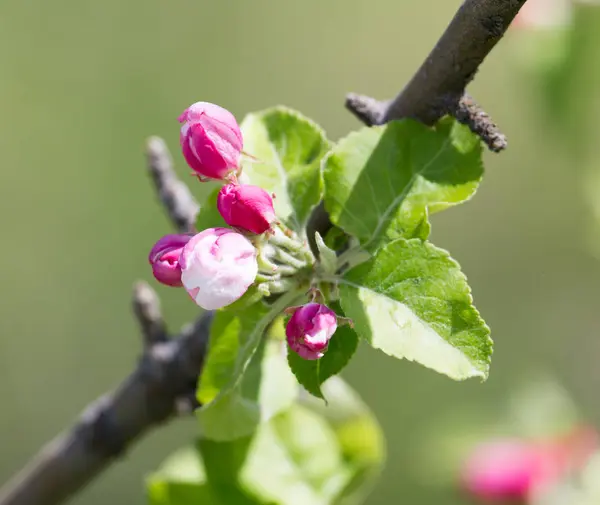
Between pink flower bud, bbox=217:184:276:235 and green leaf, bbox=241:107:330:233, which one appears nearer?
pink flower bud, bbox=217:184:276:235

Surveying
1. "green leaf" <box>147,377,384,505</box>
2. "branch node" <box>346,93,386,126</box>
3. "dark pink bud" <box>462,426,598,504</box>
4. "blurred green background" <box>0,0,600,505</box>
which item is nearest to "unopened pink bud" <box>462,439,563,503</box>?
"dark pink bud" <box>462,426,598,504</box>

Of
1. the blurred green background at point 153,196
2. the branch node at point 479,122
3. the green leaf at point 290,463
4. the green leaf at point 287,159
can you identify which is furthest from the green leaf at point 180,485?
the blurred green background at point 153,196

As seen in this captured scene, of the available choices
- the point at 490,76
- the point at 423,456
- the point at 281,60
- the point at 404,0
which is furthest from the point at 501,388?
the point at 404,0

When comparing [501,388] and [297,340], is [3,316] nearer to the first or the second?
[501,388]

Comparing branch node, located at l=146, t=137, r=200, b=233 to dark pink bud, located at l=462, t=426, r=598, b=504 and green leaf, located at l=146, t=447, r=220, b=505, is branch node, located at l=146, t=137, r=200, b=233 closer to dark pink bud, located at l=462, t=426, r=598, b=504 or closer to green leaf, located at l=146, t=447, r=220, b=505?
green leaf, located at l=146, t=447, r=220, b=505

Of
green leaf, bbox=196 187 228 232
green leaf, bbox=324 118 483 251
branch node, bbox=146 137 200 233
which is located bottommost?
branch node, bbox=146 137 200 233

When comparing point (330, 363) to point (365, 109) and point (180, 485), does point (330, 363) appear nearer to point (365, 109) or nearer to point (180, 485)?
point (365, 109)

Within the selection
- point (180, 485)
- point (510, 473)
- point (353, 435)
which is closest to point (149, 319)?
point (180, 485)
